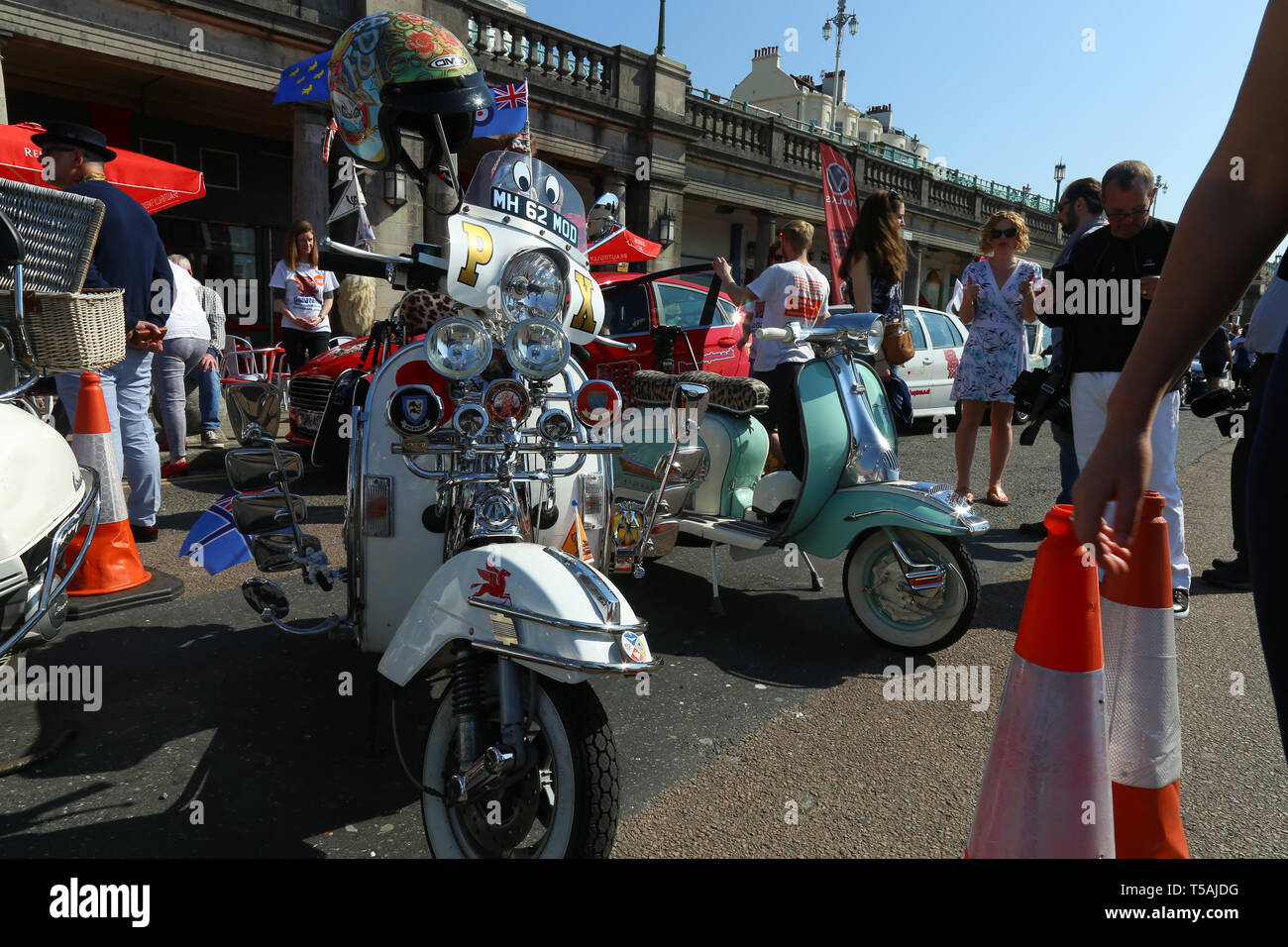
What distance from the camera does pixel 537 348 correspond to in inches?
90.9

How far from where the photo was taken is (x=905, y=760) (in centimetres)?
281

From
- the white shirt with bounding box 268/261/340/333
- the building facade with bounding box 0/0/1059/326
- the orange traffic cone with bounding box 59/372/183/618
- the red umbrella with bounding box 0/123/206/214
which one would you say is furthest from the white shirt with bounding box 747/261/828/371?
the building facade with bounding box 0/0/1059/326

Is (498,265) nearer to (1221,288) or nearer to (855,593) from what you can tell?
(1221,288)

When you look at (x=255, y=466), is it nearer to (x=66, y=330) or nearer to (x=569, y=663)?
(x=66, y=330)

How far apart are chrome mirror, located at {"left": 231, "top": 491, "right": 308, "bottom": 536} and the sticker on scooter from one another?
52.7 inches

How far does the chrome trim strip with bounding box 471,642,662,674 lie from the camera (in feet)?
5.97

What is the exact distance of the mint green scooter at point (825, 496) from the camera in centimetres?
355

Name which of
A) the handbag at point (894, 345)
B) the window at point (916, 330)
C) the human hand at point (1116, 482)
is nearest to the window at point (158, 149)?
the window at point (916, 330)

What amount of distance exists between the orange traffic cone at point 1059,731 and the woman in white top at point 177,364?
644 centimetres

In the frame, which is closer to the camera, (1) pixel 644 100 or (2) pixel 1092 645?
(2) pixel 1092 645

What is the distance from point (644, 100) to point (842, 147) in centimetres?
1049
